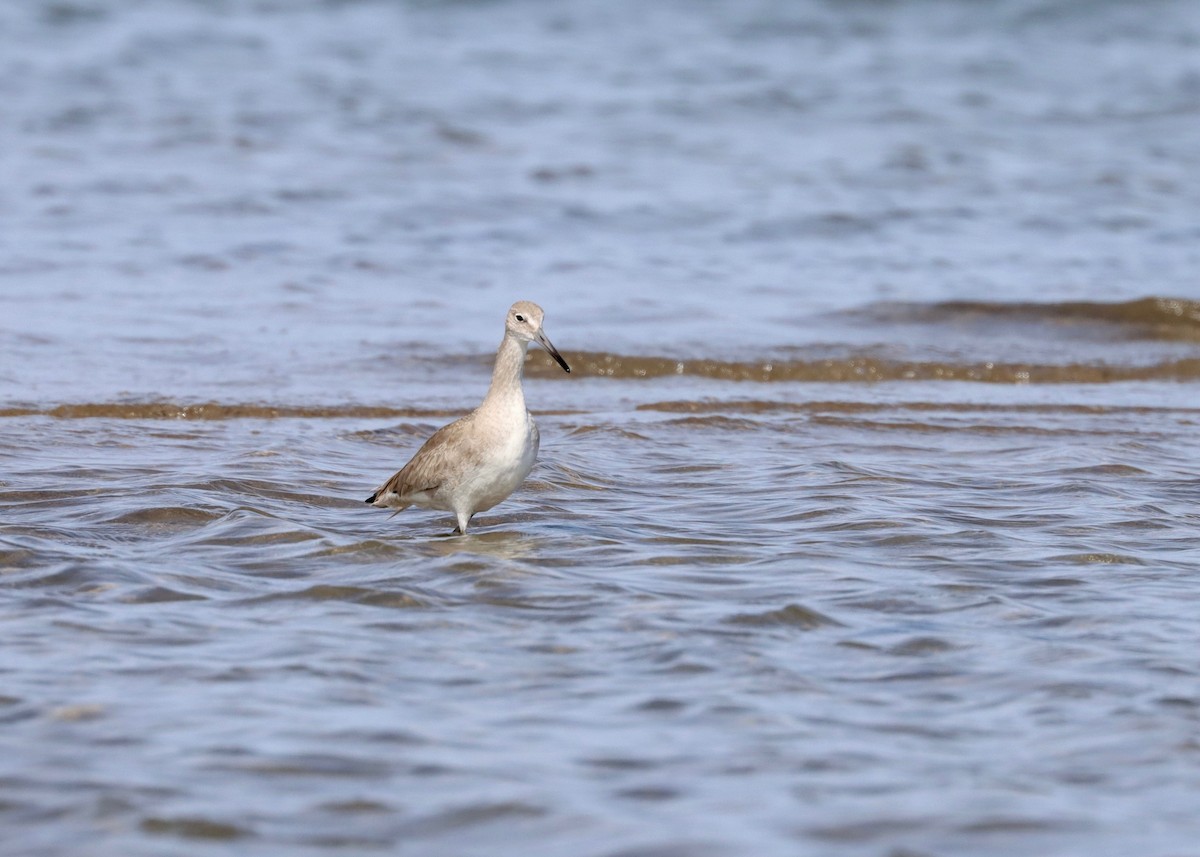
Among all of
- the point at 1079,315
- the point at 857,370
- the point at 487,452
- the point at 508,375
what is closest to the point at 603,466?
the point at 508,375

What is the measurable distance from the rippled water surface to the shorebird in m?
0.23

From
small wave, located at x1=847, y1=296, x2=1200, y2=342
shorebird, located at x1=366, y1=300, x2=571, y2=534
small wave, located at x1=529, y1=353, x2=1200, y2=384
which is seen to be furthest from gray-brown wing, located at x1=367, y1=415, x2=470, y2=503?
small wave, located at x1=847, y1=296, x2=1200, y2=342

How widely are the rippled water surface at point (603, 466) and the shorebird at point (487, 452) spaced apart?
0.76 ft

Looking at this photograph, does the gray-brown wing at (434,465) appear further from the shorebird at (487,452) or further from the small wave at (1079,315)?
the small wave at (1079,315)

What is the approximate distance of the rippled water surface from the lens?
13.1 ft

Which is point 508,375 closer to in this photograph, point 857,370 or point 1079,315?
point 857,370

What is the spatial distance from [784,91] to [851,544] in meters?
15.8

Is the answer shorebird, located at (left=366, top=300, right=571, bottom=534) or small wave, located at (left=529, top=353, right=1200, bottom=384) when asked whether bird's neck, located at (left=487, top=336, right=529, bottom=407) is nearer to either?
shorebird, located at (left=366, top=300, right=571, bottom=534)

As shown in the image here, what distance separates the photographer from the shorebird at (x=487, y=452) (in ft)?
20.4

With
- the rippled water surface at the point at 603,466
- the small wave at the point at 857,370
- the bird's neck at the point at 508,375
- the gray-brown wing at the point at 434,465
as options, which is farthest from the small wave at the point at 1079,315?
the gray-brown wing at the point at 434,465

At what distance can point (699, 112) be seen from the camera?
66.1ft

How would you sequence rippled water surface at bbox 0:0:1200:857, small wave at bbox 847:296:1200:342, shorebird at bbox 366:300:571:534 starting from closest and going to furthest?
rippled water surface at bbox 0:0:1200:857, shorebird at bbox 366:300:571:534, small wave at bbox 847:296:1200:342

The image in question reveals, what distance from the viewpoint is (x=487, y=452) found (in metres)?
6.20

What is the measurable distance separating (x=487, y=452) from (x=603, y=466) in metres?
1.85
